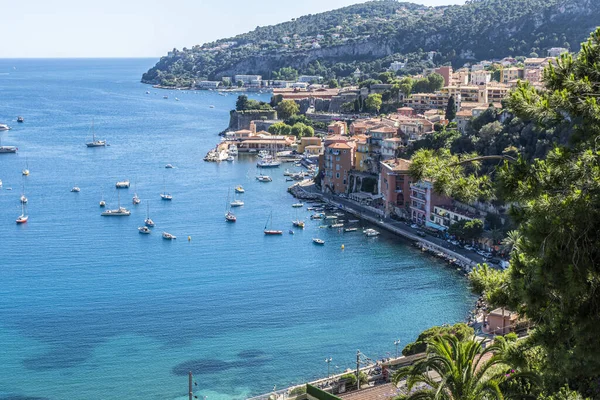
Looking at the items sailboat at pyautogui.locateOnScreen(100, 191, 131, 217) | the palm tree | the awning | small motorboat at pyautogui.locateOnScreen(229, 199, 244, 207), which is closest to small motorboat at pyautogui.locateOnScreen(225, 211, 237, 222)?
small motorboat at pyautogui.locateOnScreen(229, 199, 244, 207)

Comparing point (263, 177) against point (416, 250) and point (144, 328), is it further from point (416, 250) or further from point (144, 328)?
point (144, 328)

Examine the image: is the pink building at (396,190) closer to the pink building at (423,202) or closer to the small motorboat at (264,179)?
the pink building at (423,202)

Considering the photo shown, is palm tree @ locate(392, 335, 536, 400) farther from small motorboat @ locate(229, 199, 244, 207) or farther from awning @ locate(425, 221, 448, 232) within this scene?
small motorboat @ locate(229, 199, 244, 207)

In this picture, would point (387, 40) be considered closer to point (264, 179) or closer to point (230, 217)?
point (264, 179)

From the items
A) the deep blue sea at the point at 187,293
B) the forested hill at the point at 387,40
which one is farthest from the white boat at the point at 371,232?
the forested hill at the point at 387,40

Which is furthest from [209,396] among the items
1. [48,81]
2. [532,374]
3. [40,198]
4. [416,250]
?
[48,81]

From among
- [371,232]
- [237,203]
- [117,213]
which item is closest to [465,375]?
[371,232]
